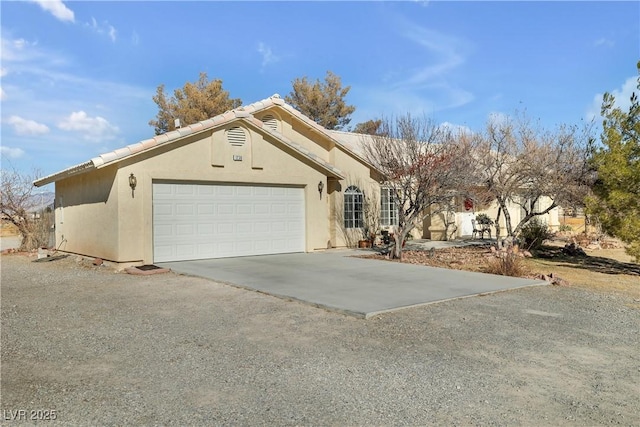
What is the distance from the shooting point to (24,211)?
62.7 ft

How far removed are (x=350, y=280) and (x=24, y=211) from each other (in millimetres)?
16119

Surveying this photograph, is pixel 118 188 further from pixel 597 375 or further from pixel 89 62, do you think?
pixel 597 375

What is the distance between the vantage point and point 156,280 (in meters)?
10.6

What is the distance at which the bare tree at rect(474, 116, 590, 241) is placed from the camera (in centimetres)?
1420

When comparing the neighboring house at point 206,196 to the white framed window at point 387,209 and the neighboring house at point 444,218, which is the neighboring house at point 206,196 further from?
the neighboring house at point 444,218

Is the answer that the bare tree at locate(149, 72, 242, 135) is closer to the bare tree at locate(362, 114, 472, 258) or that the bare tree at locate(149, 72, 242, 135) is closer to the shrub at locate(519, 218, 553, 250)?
the bare tree at locate(362, 114, 472, 258)

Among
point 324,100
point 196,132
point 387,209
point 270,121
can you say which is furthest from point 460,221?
point 324,100

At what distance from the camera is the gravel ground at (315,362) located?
12.2 ft

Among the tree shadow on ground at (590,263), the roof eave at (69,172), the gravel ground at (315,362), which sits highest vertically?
the roof eave at (69,172)

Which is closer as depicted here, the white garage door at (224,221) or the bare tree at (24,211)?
the white garage door at (224,221)

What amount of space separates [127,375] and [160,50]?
565 inches

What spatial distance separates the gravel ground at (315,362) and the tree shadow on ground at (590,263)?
5256 millimetres

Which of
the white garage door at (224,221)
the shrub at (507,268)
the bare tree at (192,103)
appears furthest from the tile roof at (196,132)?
Result: the bare tree at (192,103)

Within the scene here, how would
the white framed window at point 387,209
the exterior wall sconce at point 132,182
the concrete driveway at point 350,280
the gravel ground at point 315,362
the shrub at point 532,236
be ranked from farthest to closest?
the white framed window at point 387,209 → the shrub at point 532,236 → the exterior wall sconce at point 132,182 → the concrete driveway at point 350,280 → the gravel ground at point 315,362
